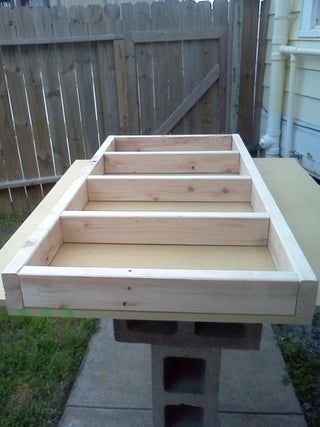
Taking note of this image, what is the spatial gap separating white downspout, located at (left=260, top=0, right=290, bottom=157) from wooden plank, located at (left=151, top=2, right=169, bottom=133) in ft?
3.78

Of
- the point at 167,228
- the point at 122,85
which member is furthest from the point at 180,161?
the point at 122,85

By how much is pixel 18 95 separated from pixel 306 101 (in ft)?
9.79

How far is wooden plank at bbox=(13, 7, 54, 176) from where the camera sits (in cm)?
416

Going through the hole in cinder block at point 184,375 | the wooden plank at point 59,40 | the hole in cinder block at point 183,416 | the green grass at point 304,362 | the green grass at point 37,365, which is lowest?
the green grass at point 304,362

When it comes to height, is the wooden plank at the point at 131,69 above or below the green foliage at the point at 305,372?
above

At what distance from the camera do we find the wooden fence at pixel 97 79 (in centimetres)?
428

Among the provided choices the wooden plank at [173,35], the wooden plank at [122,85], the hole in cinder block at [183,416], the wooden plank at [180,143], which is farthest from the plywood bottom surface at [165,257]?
the wooden plank at [173,35]

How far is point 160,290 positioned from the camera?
4.01 feet

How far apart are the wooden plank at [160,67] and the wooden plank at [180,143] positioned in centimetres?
216

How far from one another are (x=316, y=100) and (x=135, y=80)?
1.94m

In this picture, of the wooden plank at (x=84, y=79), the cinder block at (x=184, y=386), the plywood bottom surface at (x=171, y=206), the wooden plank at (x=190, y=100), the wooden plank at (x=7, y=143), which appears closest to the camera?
the cinder block at (x=184, y=386)

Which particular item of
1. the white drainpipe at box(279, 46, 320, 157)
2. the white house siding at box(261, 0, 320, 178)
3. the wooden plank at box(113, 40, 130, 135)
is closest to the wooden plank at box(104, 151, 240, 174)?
the white house siding at box(261, 0, 320, 178)

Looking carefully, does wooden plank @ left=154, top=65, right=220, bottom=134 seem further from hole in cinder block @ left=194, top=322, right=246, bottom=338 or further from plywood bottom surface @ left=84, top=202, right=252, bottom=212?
hole in cinder block @ left=194, top=322, right=246, bottom=338

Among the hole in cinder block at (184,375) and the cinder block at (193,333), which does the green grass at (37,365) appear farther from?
the cinder block at (193,333)
